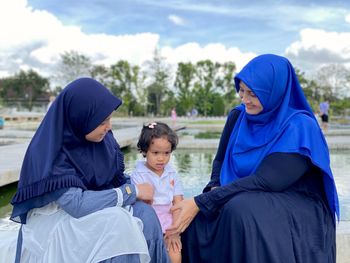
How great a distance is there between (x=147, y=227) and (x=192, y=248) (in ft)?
1.05

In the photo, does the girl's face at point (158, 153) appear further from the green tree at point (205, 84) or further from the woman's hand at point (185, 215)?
the green tree at point (205, 84)

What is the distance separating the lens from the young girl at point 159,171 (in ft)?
7.01

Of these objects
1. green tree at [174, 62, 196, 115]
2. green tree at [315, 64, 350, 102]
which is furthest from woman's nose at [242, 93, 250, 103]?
green tree at [174, 62, 196, 115]

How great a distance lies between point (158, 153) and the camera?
7.06 feet

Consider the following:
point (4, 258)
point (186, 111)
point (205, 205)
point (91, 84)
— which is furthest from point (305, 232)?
point (186, 111)

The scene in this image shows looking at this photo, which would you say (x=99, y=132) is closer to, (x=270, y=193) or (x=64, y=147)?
(x=64, y=147)

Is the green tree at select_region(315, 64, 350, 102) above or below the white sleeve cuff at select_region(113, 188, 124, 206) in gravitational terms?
above

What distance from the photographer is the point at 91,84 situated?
1.79m

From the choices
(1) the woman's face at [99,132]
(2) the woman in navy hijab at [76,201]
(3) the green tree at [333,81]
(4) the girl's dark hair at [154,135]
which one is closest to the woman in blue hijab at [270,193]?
(2) the woman in navy hijab at [76,201]

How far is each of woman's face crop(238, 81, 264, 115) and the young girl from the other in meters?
0.42

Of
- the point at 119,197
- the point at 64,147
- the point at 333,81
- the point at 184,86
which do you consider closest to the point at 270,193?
the point at 119,197

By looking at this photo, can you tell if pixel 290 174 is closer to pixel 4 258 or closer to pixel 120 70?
pixel 4 258

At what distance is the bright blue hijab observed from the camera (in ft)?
6.03

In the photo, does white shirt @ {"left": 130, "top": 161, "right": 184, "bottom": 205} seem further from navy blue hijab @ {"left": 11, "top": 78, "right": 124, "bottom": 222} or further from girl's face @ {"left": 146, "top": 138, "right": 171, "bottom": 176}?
navy blue hijab @ {"left": 11, "top": 78, "right": 124, "bottom": 222}
